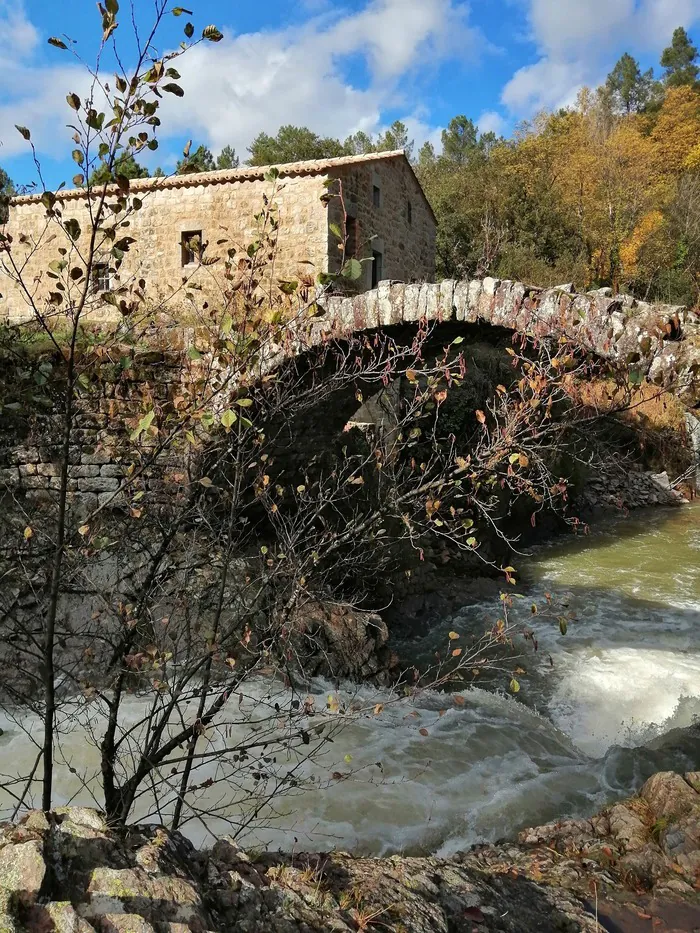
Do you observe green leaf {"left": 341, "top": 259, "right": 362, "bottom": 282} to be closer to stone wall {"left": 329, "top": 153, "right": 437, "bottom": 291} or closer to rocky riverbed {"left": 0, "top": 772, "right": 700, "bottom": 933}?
rocky riverbed {"left": 0, "top": 772, "right": 700, "bottom": 933}

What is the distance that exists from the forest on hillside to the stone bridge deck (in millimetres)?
14547

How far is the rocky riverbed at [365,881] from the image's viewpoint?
162 cm

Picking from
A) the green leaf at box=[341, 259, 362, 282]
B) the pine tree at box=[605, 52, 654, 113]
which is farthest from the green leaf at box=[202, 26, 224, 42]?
the pine tree at box=[605, 52, 654, 113]

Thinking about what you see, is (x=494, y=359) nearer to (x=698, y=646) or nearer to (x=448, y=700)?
(x=698, y=646)

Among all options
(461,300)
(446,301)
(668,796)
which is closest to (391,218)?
(446,301)

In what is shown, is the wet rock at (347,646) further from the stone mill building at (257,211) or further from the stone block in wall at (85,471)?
the stone mill building at (257,211)

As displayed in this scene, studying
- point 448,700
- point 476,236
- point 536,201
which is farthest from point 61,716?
point 536,201

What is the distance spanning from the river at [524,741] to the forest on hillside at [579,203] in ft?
45.2

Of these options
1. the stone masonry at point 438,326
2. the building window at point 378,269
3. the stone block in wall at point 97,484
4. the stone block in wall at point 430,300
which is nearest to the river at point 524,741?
the stone masonry at point 438,326

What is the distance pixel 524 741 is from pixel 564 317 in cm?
343

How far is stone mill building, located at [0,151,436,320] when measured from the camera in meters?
12.1

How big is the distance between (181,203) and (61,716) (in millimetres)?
10742

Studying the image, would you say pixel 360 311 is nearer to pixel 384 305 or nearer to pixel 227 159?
pixel 384 305

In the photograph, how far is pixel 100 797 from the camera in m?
4.38
